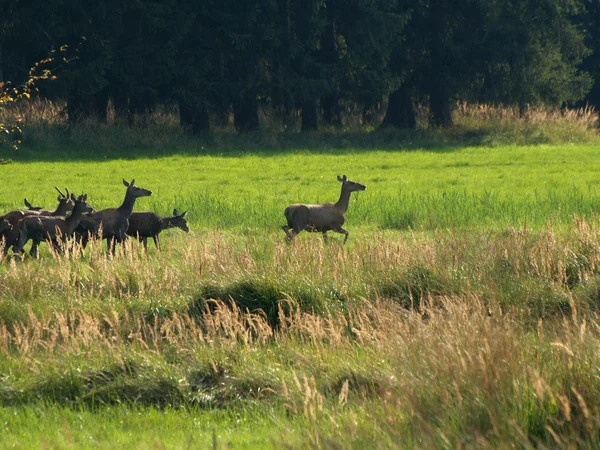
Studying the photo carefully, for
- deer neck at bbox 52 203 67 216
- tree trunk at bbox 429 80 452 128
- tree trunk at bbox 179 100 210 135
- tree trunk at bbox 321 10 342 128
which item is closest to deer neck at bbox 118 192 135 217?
deer neck at bbox 52 203 67 216

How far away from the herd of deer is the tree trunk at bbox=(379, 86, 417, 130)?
31.2m

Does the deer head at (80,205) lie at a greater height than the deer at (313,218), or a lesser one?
greater

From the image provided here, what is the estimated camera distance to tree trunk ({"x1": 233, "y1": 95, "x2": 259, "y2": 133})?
43312 mm

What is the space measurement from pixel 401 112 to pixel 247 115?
862cm

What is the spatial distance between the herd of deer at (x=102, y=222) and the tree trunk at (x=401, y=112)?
31.2m

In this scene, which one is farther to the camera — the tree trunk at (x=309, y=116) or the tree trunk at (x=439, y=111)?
the tree trunk at (x=439, y=111)

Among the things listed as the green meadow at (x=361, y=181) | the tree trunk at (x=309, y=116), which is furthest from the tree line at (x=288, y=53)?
the green meadow at (x=361, y=181)

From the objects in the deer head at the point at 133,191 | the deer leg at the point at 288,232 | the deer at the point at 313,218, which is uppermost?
the deer head at the point at 133,191

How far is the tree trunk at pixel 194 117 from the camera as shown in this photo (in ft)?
137

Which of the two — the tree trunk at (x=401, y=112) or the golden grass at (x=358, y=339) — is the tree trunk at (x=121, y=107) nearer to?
the tree trunk at (x=401, y=112)

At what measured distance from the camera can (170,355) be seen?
336 inches

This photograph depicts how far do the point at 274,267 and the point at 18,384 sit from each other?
3691 millimetres

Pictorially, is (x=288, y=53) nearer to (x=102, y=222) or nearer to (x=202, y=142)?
(x=202, y=142)

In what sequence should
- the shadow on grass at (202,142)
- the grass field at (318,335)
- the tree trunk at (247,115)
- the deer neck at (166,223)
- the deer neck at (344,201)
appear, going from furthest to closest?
1. the tree trunk at (247,115)
2. the shadow on grass at (202,142)
3. the deer neck at (344,201)
4. the deer neck at (166,223)
5. the grass field at (318,335)
